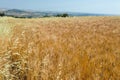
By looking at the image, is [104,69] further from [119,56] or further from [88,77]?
[119,56]

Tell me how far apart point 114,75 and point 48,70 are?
32.5 inches

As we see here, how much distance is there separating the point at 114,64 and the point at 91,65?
1.52ft

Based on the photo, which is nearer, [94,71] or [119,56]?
[94,71]

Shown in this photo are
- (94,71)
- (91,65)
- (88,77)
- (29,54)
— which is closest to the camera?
(88,77)

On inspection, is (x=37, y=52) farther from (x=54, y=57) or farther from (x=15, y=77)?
(x=15, y=77)

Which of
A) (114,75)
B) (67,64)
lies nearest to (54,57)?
(67,64)

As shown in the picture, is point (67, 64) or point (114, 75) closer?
point (114, 75)

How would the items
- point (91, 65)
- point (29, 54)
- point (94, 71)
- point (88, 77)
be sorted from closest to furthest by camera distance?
point (88, 77), point (94, 71), point (91, 65), point (29, 54)

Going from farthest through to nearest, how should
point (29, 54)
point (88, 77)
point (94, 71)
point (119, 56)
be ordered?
point (119, 56) → point (29, 54) → point (94, 71) → point (88, 77)

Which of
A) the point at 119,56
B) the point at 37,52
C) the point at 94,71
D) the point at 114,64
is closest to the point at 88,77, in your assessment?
the point at 94,71

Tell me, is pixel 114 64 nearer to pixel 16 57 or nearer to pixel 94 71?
pixel 94 71

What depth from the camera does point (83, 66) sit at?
10.6 feet

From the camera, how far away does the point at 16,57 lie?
3750mm

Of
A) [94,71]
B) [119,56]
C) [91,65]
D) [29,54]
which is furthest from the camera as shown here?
[119,56]
